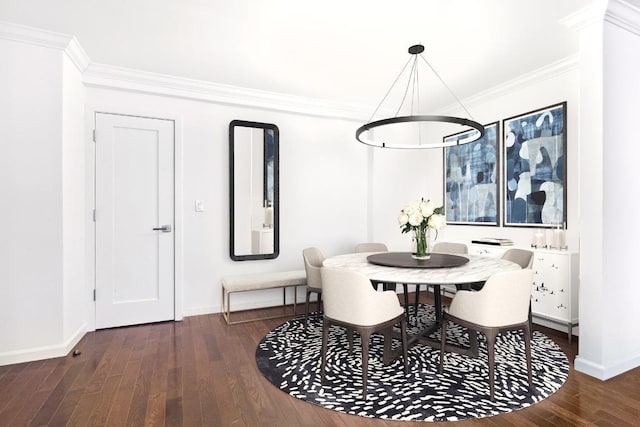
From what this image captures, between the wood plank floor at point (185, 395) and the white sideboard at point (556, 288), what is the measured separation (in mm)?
306

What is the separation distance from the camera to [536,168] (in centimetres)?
377

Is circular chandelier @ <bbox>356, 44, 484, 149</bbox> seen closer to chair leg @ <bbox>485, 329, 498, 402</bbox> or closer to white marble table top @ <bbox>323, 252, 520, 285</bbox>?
white marble table top @ <bbox>323, 252, 520, 285</bbox>

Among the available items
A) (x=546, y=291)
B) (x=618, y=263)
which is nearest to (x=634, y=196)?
(x=618, y=263)

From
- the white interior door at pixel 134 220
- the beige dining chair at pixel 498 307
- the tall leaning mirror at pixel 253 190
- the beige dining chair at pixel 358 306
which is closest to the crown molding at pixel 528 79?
the beige dining chair at pixel 498 307

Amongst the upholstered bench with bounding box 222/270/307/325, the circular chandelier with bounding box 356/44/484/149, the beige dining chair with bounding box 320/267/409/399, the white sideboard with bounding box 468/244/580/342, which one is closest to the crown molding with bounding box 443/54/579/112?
the circular chandelier with bounding box 356/44/484/149

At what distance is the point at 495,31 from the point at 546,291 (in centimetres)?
242

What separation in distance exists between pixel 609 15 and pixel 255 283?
3825 mm

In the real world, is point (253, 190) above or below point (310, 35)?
below

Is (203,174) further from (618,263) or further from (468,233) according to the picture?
(618,263)

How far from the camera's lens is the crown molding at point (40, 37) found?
275cm

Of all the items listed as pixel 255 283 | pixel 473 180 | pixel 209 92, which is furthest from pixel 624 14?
pixel 255 283

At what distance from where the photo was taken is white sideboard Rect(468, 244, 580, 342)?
3152 mm

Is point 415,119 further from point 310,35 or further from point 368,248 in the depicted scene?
point 368,248

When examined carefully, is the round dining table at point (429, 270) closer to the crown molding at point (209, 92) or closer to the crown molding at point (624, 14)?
the crown molding at point (624, 14)
